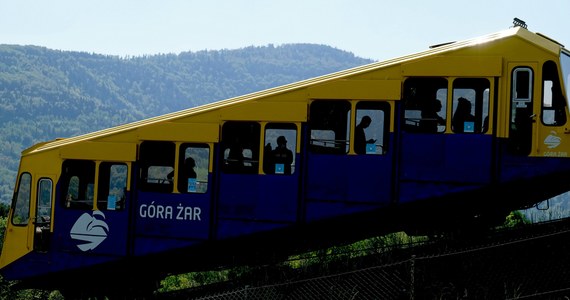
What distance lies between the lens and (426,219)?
14.1 metres

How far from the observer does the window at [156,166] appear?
14728mm

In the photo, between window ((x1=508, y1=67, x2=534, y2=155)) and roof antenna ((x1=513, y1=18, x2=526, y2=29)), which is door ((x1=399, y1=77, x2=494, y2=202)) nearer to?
window ((x1=508, y1=67, x2=534, y2=155))

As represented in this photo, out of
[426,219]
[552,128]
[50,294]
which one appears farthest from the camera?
[50,294]

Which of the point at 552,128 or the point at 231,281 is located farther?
the point at 231,281

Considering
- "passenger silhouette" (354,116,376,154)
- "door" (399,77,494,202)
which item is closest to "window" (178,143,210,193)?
"passenger silhouette" (354,116,376,154)

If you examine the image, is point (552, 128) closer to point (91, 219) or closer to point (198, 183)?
point (198, 183)

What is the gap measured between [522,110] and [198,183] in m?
6.37

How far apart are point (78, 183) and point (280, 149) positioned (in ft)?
15.0

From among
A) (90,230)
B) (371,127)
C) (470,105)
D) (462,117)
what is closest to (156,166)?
(90,230)

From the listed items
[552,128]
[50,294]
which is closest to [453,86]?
[552,128]

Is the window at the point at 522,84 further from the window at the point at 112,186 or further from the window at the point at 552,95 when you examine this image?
the window at the point at 112,186

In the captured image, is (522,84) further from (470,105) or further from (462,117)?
(462,117)

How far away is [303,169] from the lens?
45.3 feet

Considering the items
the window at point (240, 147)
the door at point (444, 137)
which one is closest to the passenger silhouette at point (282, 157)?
the window at point (240, 147)
